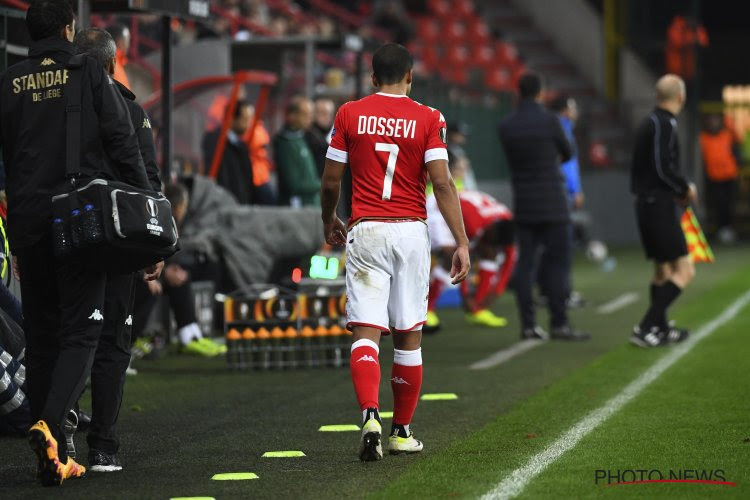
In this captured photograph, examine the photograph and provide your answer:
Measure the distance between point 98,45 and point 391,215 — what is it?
59.4 inches

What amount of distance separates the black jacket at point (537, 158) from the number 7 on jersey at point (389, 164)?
5602mm

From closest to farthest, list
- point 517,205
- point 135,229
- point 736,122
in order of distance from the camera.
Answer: point 135,229
point 517,205
point 736,122

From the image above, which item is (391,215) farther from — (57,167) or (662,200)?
(662,200)

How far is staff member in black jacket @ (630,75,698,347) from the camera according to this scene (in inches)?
458

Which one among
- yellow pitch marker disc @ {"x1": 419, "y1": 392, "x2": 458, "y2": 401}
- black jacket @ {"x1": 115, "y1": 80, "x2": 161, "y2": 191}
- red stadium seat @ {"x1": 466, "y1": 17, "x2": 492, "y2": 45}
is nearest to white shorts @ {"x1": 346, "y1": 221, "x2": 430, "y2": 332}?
black jacket @ {"x1": 115, "y1": 80, "x2": 161, "y2": 191}

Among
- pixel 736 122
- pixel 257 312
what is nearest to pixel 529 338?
pixel 257 312

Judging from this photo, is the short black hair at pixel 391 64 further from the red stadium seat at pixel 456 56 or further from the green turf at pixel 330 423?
the red stadium seat at pixel 456 56

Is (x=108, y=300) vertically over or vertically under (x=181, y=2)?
under

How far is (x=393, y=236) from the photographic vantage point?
7.15 meters

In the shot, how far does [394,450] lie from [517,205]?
5.88m

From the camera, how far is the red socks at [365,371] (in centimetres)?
706

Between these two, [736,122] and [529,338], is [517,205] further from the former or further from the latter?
[736,122]

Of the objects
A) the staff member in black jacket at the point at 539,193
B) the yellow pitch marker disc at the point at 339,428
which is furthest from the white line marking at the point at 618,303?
the yellow pitch marker disc at the point at 339,428

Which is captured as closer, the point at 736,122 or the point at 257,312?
the point at 257,312
